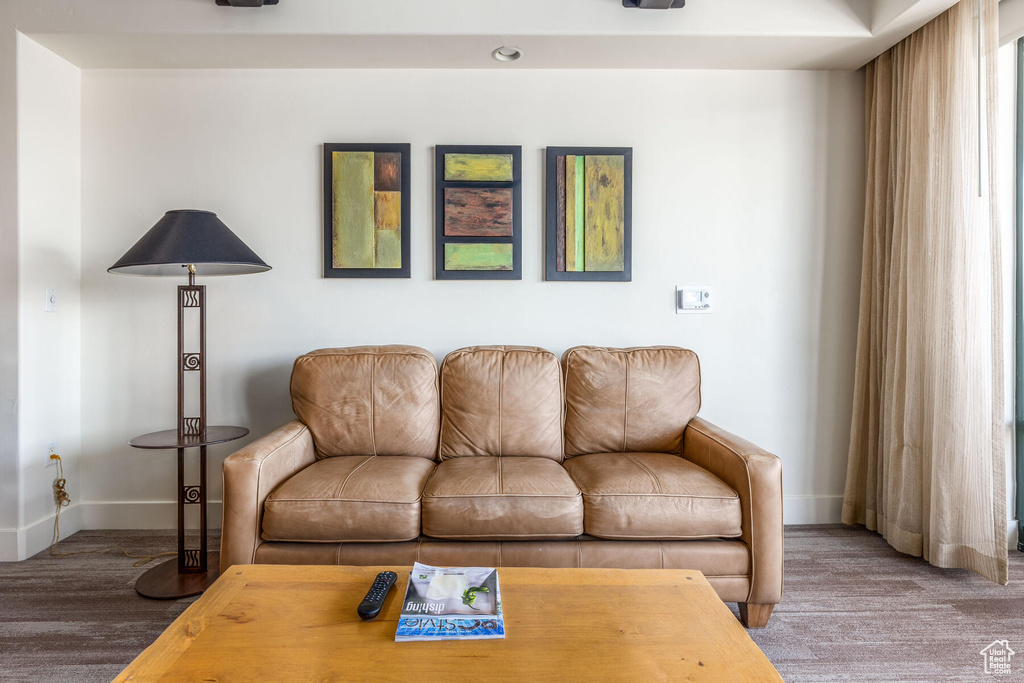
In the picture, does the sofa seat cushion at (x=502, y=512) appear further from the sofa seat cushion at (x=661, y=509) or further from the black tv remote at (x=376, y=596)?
the black tv remote at (x=376, y=596)

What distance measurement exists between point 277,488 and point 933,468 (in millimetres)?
2696

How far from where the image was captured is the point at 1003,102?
2396 millimetres

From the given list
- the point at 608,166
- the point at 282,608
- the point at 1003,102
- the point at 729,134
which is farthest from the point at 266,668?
the point at 1003,102

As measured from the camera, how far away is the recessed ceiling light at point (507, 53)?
254 centimetres

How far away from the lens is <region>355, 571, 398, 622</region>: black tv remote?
45.1 inches

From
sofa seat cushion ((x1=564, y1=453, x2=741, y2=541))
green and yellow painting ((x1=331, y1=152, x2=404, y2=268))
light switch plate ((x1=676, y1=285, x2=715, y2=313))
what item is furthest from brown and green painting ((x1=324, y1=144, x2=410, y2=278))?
sofa seat cushion ((x1=564, y1=453, x2=741, y2=541))

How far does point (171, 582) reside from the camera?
2129 mm

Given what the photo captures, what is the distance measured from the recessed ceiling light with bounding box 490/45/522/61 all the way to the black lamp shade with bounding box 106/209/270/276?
151cm

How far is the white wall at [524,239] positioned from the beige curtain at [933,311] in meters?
0.17

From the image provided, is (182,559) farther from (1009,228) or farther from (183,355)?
(1009,228)

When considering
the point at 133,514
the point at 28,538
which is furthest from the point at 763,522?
the point at 28,538

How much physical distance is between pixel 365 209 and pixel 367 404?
1.03m

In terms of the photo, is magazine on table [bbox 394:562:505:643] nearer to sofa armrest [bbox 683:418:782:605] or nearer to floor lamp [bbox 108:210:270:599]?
sofa armrest [bbox 683:418:782:605]

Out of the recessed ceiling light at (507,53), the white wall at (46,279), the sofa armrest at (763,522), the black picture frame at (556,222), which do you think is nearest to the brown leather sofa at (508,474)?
the sofa armrest at (763,522)
